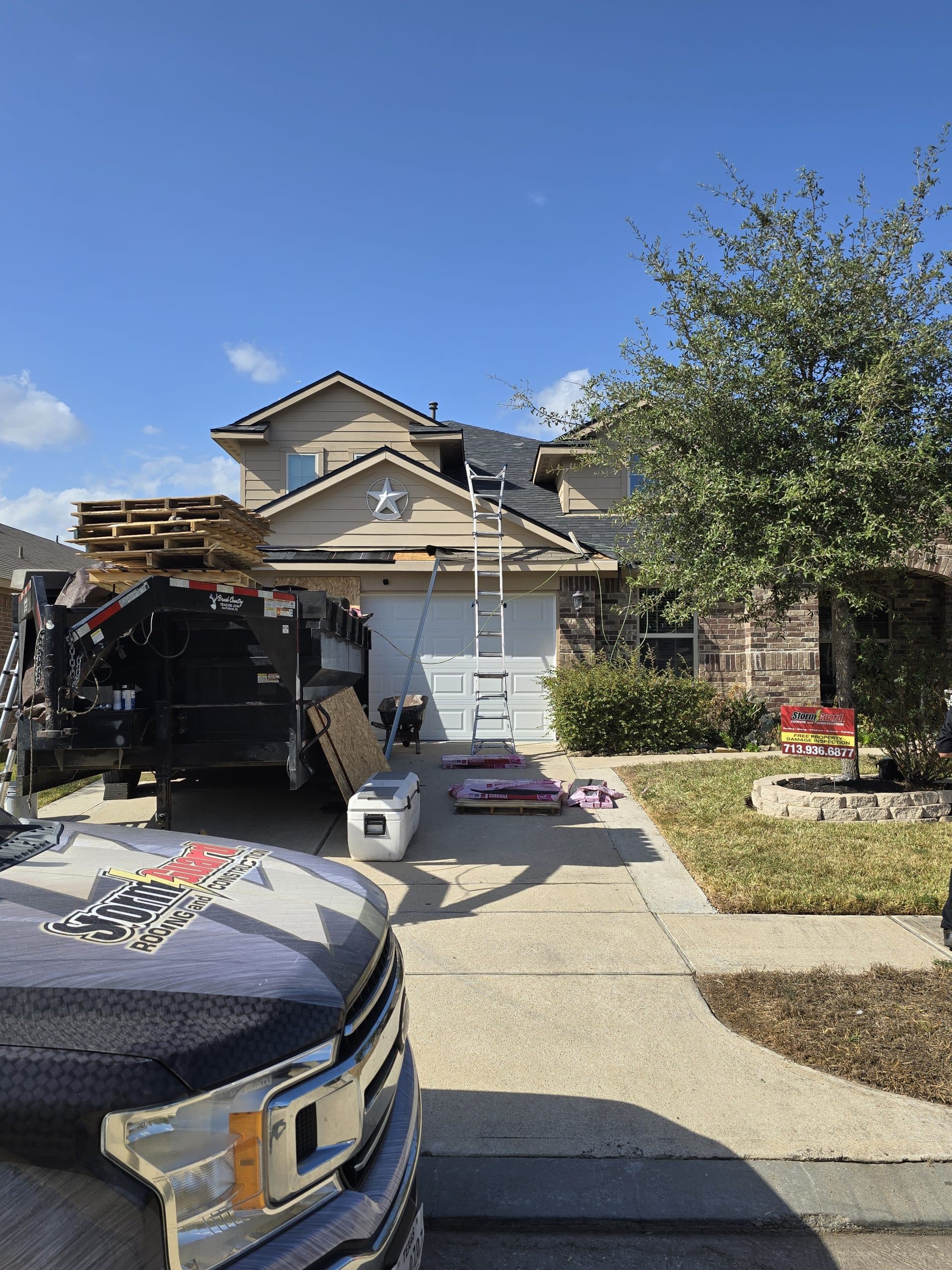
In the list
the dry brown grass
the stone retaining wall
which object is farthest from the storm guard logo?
the stone retaining wall

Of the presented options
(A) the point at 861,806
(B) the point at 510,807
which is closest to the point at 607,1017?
(B) the point at 510,807

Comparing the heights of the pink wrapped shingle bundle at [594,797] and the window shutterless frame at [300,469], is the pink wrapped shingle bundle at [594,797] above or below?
below

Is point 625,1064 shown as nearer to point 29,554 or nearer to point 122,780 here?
point 122,780

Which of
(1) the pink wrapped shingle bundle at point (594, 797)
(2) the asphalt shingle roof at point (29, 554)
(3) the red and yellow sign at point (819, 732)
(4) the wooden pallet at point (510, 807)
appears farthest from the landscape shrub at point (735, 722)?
(2) the asphalt shingle roof at point (29, 554)

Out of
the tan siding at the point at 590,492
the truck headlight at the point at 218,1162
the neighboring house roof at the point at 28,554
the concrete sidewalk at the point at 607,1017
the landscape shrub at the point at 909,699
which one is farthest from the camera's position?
the neighboring house roof at the point at 28,554

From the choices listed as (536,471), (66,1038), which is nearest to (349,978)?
(66,1038)

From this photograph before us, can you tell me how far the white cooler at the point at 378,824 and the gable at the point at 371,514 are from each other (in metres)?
7.57

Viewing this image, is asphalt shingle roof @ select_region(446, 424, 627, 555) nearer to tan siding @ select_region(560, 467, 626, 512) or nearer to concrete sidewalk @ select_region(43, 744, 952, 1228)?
tan siding @ select_region(560, 467, 626, 512)

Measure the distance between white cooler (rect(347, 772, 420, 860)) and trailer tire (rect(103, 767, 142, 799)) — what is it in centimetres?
188

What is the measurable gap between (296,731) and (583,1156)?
363 centimetres

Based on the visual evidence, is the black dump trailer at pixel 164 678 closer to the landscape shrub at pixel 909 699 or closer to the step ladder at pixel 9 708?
the step ladder at pixel 9 708

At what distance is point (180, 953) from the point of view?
172cm

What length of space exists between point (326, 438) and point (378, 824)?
36.5ft

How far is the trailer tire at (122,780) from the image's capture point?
7082mm
